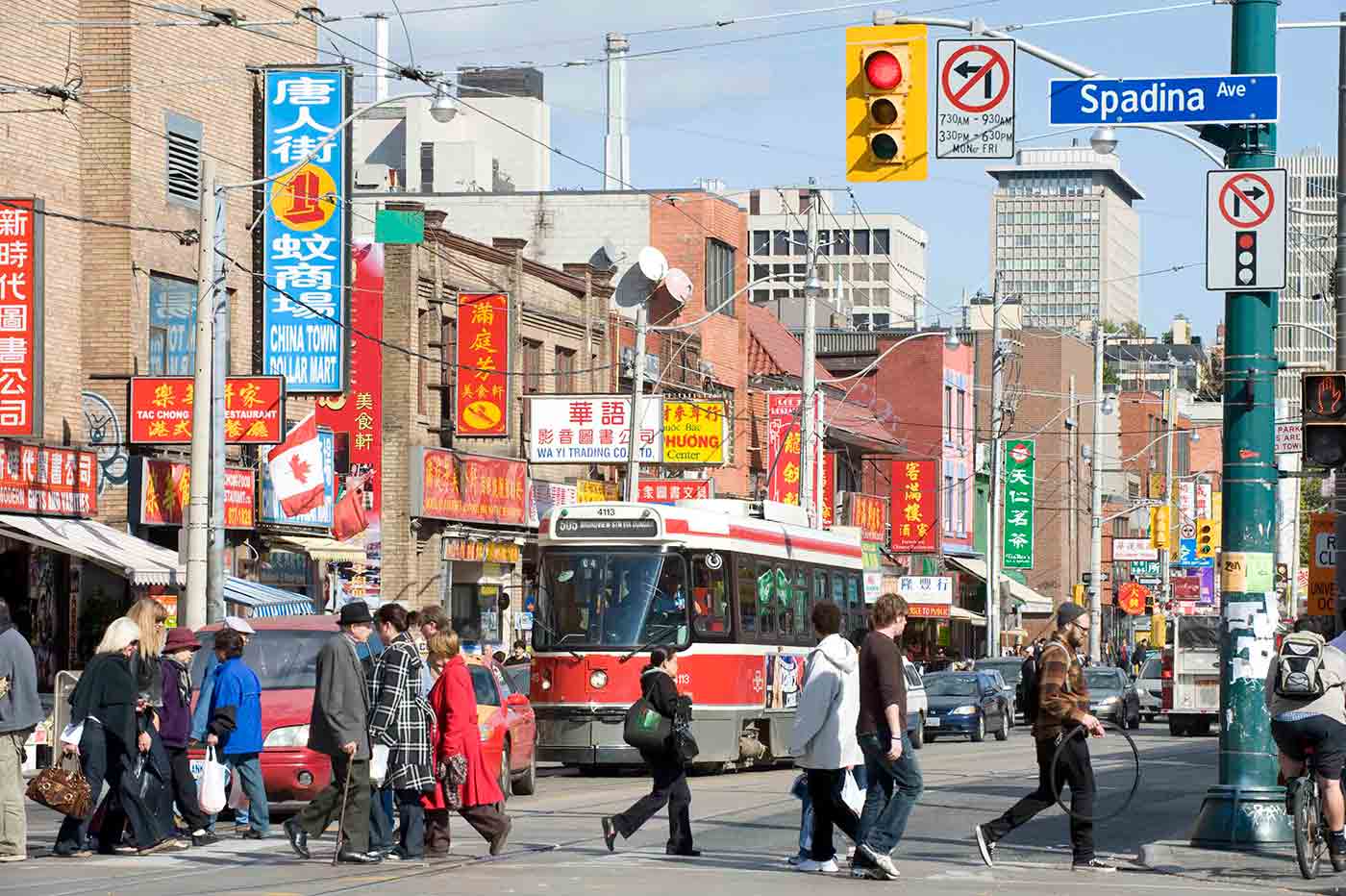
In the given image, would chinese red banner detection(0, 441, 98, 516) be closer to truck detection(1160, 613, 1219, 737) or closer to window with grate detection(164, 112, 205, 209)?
window with grate detection(164, 112, 205, 209)

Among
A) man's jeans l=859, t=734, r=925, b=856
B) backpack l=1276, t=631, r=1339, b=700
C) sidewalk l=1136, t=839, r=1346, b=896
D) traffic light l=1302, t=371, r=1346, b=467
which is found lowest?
sidewalk l=1136, t=839, r=1346, b=896

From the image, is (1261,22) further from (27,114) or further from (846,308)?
(846,308)

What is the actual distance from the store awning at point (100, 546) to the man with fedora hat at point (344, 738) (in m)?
13.4

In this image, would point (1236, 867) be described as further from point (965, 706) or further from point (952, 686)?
point (952, 686)

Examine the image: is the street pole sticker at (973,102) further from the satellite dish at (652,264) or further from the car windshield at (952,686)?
the satellite dish at (652,264)

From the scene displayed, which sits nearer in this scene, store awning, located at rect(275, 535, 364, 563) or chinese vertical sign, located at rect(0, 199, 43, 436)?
chinese vertical sign, located at rect(0, 199, 43, 436)

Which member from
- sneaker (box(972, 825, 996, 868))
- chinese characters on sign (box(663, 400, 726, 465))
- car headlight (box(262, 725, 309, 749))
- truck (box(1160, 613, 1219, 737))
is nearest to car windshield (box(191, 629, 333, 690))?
car headlight (box(262, 725, 309, 749))

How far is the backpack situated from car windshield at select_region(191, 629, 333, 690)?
8970 mm

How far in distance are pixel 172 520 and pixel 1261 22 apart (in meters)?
21.2

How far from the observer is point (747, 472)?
201 feet

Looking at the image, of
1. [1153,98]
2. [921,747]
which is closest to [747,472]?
[921,747]

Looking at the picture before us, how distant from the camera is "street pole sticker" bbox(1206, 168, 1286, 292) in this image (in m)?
17.1

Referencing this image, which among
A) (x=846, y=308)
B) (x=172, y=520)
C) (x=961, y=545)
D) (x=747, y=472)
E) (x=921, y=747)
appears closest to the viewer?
(x=172, y=520)

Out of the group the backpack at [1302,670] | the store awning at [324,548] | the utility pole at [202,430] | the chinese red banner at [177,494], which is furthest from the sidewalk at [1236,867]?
the store awning at [324,548]
